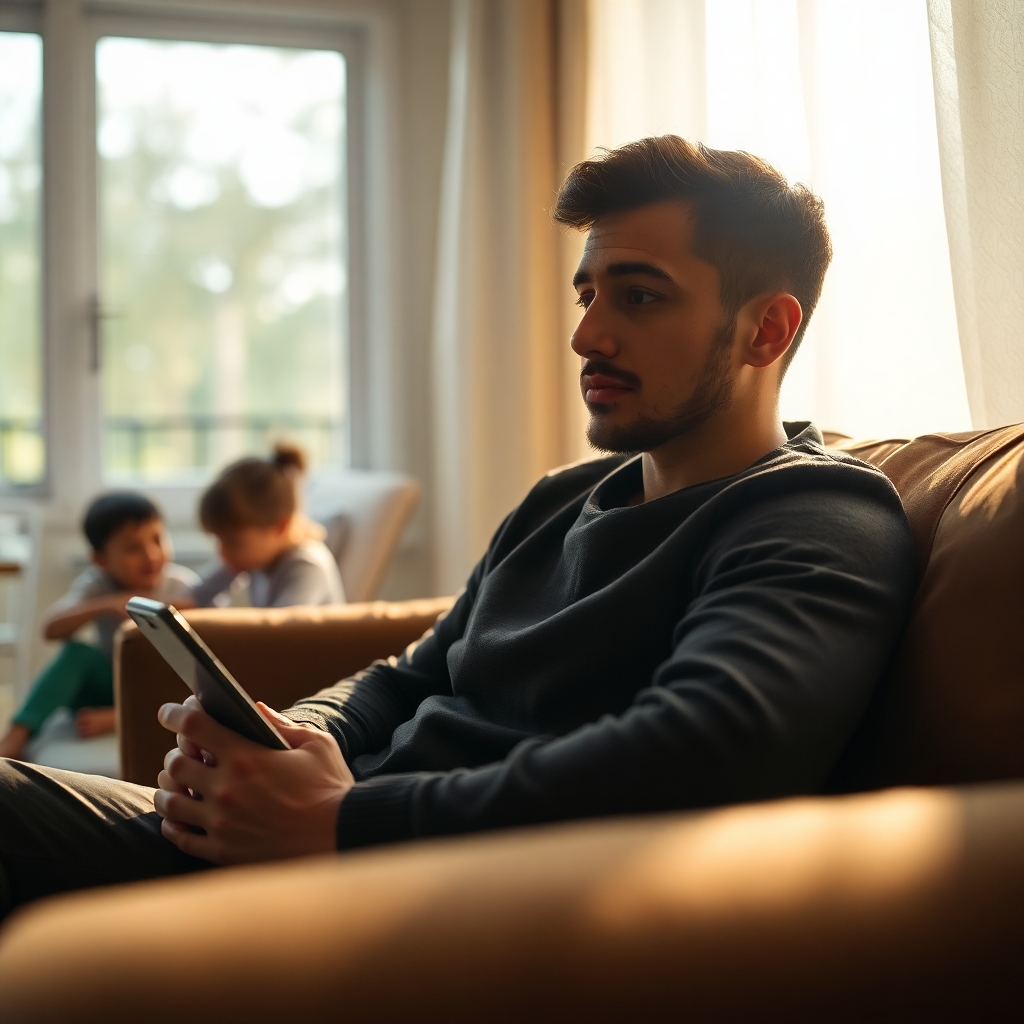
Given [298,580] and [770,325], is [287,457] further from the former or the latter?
[770,325]

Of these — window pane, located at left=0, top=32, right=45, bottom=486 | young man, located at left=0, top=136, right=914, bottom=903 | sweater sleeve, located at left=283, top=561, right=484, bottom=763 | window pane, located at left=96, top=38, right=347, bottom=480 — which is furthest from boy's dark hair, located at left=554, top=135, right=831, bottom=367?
window pane, located at left=0, top=32, right=45, bottom=486

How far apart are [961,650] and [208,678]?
2.01ft

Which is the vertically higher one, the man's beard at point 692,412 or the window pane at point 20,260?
the window pane at point 20,260

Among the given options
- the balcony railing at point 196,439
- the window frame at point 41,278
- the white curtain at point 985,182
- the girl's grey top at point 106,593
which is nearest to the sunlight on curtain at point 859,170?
the white curtain at point 985,182

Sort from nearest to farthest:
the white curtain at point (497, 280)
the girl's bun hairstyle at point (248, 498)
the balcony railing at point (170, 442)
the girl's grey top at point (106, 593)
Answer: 1. the girl's bun hairstyle at point (248, 498)
2. the girl's grey top at point (106, 593)
3. the white curtain at point (497, 280)
4. the balcony railing at point (170, 442)

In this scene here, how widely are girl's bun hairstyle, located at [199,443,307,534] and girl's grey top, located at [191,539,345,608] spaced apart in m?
0.09

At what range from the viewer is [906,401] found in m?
1.54

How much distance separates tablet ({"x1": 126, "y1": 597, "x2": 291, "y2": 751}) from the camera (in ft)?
3.05

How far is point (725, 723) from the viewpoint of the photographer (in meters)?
0.80

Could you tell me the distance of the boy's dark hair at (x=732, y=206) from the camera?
118 cm

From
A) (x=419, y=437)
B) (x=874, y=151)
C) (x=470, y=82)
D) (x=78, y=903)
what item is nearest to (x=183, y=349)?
(x=419, y=437)

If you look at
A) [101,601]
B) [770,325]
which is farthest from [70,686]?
[770,325]

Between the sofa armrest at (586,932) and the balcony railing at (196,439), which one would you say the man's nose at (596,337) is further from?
the balcony railing at (196,439)

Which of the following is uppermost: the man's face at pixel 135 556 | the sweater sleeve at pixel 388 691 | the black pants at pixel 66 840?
the man's face at pixel 135 556
